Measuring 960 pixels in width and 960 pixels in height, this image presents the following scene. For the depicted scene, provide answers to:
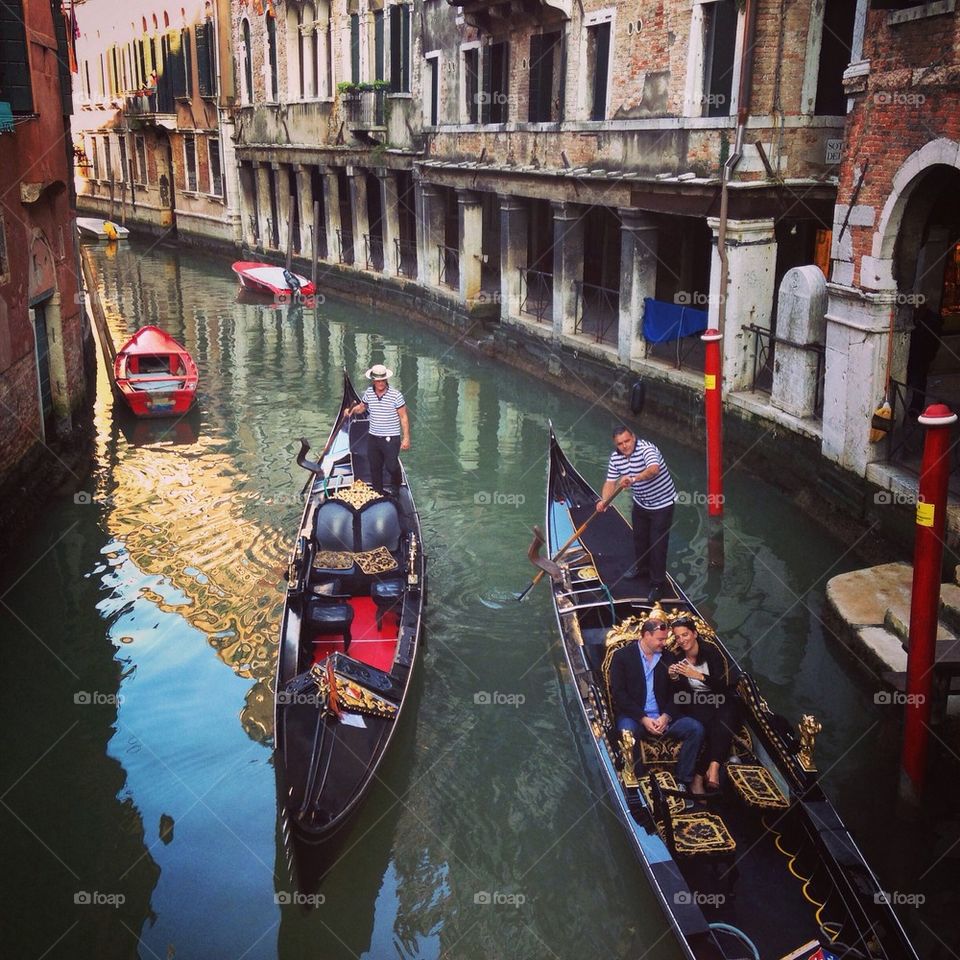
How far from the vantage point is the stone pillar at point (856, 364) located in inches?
323

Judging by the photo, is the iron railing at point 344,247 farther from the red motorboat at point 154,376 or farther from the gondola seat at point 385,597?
the gondola seat at point 385,597

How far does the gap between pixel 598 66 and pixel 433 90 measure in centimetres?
535

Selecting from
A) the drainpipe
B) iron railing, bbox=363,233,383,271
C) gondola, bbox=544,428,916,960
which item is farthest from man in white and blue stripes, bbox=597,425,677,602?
iron railing, bbox=363,233,383,271

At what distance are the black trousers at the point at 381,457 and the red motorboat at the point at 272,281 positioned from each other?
12.3 metres

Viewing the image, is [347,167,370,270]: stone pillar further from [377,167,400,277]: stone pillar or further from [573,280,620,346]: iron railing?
[573,280,620,346]: iron railing

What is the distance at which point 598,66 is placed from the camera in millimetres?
12812

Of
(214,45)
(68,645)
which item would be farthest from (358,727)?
(214,45)

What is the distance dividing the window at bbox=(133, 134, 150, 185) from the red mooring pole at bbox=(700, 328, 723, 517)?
2821cm

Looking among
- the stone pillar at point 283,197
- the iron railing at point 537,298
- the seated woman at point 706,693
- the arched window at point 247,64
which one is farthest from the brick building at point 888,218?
the arched window at point 247,64

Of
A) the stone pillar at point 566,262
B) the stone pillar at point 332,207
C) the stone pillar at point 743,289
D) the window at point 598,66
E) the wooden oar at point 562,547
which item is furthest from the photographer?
the stone pillar at point 332,207

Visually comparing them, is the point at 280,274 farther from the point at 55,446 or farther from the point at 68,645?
the point at 68,645

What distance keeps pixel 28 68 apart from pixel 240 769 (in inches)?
252

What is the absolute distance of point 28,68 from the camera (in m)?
8.79

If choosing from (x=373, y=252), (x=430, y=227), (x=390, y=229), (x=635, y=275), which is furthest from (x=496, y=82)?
(x=373, y=252)
